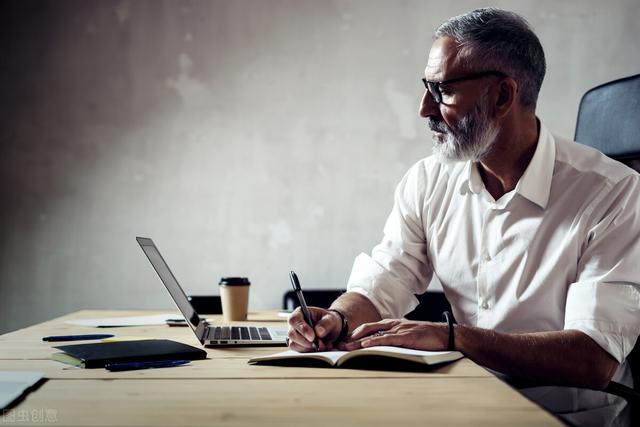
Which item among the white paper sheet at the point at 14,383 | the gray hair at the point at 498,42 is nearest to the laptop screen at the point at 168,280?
the white paper sheet at the point at 14,383

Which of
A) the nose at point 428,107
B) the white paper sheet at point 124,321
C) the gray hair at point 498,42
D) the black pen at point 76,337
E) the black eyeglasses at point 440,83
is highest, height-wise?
the gray hair at point 498,42

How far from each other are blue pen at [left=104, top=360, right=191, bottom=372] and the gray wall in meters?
2.14

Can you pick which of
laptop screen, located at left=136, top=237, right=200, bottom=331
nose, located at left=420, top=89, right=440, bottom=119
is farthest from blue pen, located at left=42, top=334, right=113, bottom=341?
nose, located at left=420, top=89, right=440, bottom=119

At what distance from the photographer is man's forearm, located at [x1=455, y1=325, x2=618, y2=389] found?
121cm

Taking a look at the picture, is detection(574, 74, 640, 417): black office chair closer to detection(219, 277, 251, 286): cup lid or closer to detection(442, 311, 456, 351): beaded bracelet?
detection(442, 311, 456, 351): beaded bracelet

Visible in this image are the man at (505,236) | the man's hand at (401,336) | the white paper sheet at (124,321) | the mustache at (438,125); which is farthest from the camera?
the mustache at (438,125)

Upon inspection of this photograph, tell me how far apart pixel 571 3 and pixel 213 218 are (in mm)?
2154

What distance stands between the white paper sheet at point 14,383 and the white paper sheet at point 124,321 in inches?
28.2

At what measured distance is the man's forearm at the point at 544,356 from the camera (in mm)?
1215

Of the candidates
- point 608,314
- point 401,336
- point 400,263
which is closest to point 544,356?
point 608,314

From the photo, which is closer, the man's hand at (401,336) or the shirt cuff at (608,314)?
the man's hand at (401,336)

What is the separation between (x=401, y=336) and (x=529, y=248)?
1.86ft

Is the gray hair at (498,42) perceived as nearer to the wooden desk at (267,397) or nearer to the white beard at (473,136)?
the white beard at (473,136)

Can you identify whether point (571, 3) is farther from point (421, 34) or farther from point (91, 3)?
point (91, 3)
